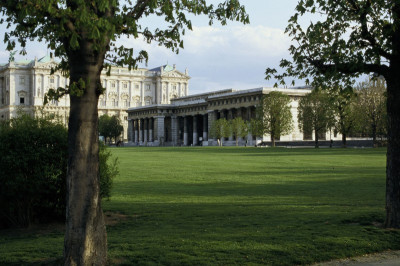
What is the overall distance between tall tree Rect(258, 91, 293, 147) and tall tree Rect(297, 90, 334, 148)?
95.6 inches

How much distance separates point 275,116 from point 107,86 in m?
99.4

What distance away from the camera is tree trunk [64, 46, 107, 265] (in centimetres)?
782

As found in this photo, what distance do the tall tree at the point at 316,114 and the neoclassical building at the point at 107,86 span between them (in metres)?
75.8

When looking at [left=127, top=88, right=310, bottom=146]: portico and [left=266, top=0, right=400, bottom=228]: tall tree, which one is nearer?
[left=266, top=0, right=400, bottom=228]: tall tree

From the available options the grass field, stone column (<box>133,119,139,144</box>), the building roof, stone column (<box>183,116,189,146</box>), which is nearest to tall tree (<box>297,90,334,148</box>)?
stone column (<box>183,116,189,146</box>)

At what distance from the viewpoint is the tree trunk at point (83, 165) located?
7824mm

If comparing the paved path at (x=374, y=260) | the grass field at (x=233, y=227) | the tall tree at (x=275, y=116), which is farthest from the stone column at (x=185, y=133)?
the paved path at (x=374, y=260)

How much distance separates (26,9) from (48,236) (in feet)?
20.7

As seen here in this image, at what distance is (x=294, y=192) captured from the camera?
62.2 feet

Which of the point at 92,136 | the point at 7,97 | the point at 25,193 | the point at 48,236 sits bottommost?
the point at 48,236

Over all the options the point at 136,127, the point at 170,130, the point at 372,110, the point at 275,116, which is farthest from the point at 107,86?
the point at 372,110

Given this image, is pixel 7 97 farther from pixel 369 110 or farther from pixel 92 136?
pixel 92 136

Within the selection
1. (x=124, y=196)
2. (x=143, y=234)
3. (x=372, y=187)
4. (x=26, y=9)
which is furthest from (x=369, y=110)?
(x=26, y=9)

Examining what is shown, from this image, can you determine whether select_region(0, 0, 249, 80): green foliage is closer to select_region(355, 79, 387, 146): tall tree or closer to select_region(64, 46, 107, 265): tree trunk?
select_region(64, 46, 107, 265): tree trunk
